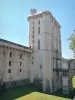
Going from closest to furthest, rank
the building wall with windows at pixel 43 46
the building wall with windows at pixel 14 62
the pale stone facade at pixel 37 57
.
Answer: the building wall with windows at pixel 14 62, the pale stone facade at pixel 37 57, the building wall with windows at pixel 43 46

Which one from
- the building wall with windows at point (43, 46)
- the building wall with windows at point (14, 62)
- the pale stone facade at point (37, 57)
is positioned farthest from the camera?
the building wall with windows at point (43, 46)

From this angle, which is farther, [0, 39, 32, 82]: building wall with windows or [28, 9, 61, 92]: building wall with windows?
[28, 9, 61, 92]: building wall with windows

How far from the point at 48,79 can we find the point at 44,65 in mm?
4681

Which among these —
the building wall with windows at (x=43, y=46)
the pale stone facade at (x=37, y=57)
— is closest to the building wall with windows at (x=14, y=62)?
the pale stone facade at (x=37, y=57)

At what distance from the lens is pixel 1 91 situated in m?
29.6

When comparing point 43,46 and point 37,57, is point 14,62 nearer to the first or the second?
point 37,57

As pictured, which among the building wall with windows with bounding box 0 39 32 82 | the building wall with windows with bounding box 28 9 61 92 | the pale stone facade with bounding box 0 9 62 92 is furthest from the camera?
the building wall with windows with bounding box 28 9 61 92

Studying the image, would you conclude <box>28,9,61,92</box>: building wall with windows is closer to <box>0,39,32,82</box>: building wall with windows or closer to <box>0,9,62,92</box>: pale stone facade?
<box>0,9,62,92</box>: pale stone facade

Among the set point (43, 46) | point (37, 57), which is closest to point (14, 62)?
point (37, 57)

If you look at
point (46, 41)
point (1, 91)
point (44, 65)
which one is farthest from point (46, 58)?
point (1, 91)

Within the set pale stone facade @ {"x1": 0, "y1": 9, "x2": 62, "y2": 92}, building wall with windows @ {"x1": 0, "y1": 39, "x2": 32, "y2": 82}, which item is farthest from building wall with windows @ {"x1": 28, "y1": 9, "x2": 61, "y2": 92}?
building wall with windows @ {"x1": 0, "y1": 39, "x2": 32, "y2": 82}

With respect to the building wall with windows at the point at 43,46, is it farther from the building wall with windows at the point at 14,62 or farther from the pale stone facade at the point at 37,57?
the building wall with windows at the point at 14,62

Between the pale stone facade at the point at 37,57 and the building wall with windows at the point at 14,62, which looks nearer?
the building wall with windows at the point at 14,62

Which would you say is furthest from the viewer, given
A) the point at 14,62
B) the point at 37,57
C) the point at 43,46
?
the point at 37,57
